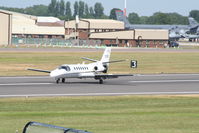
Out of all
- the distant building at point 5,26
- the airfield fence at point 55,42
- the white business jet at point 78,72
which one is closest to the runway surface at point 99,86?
the white business jet at point 78,72

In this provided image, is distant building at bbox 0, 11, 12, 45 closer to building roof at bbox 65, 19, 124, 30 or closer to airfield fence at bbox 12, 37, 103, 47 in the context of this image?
airfield fence at bbox 12, 37, 103, 47

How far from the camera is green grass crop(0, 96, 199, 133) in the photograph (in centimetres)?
2306

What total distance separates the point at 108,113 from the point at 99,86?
53.8 ft

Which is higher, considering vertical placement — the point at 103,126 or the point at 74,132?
the point at 74,132

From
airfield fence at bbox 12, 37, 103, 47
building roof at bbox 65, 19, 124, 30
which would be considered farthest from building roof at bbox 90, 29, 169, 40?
building roof at bbox 65, 19, 124, 30

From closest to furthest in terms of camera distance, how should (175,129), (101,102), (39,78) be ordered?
(175,129) → (101,102) → (39,78)

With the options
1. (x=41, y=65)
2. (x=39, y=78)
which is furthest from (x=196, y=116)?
(x=41, y=65)

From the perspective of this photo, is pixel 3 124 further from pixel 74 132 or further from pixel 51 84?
pixel 51 84

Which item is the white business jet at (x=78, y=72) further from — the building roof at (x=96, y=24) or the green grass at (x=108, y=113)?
the building roof at (x=96, y=24)

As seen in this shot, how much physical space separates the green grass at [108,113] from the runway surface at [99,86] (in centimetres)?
339

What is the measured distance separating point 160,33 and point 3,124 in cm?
12209

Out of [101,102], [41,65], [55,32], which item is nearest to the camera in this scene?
[101,102]

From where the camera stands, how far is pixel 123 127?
23078 mm

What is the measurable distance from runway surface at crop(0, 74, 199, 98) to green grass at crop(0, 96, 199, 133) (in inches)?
133
